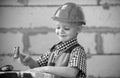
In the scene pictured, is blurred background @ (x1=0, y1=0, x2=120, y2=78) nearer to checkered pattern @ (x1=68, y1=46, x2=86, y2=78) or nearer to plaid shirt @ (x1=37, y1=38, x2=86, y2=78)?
plaid shirt @ (x1=37, y1=38, x2=86, y2=78)

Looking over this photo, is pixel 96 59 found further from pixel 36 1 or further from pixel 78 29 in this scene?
pixel 78 29

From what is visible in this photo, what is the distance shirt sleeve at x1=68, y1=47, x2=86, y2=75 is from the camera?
1431mm

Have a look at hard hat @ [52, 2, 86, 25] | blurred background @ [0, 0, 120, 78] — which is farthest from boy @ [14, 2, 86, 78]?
blurred background @ [0, 0, 120, 78]

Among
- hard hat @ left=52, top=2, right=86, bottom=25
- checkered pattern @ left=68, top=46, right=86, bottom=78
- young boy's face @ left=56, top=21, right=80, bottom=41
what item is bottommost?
checkered pattern @ left=68, top=46, right=86, bottom=78

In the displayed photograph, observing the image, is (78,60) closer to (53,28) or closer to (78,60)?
(78,60)

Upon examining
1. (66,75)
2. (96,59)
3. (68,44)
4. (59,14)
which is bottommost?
(96,59)

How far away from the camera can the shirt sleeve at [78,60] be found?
1431 millimetres

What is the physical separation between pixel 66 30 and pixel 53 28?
1.17m

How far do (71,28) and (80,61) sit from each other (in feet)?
0.72

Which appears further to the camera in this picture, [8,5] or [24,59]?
[8,5]

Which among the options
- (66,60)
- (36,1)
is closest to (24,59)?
(66,60)

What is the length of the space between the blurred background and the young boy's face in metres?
1.16

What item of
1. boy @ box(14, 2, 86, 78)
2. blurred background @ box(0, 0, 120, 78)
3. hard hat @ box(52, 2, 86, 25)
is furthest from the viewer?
blurred background @ box(0, 0, 120, 78)

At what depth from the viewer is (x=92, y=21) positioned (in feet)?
8.99
